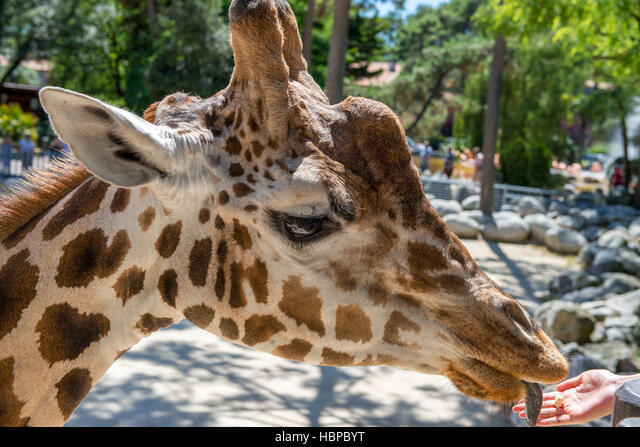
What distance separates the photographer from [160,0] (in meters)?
27.0

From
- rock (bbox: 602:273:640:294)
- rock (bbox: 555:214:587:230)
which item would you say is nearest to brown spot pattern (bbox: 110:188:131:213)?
rock (bbox: 602:273:640:294)

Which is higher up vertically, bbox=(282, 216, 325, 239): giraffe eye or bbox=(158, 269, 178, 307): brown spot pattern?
bbox=(282, 216, 325, 239): giraffe eye

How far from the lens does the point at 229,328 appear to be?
2.02 m

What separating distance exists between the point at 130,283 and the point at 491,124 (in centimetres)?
1745

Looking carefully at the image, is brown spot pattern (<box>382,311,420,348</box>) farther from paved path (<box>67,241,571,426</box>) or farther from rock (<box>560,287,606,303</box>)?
rock (<box>560,287,606,303</box>)

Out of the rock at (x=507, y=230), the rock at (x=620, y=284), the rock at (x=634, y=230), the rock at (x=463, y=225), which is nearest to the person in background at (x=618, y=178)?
the rock at (x=634, y=230)

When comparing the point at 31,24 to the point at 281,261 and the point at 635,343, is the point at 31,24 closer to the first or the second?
the point at 635,343

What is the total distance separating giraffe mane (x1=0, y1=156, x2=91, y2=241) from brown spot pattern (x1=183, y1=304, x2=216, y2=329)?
2.16ft

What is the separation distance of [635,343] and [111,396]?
6897 mm

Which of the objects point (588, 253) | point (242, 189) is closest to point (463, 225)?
point (588, 253)

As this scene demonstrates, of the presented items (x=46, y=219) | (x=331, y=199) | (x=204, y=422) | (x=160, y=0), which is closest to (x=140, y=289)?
(x=46, y=219)

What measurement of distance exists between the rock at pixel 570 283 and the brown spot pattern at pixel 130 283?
10652mm

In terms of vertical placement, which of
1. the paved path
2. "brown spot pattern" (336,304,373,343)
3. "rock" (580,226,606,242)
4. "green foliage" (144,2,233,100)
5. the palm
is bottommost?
the paved path

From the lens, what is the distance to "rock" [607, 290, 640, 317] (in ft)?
31.7
